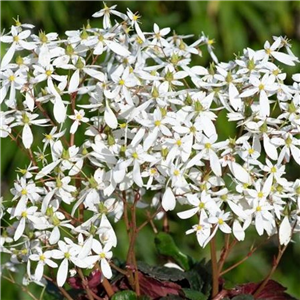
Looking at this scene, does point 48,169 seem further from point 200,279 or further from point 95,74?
point 200,279

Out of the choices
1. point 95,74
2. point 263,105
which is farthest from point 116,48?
point 263,105

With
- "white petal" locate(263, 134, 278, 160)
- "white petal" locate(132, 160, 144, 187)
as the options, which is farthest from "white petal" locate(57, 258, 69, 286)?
"white petal" locate(263, 134, 278, 160)

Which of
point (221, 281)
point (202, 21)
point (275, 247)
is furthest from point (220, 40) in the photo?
point (221, 281)

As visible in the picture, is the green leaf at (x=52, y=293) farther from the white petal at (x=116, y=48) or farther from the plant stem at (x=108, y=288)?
the white petal at (x=116, y=48)

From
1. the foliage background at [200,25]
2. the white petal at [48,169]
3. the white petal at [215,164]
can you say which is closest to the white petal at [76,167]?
the white petal at [48,169]

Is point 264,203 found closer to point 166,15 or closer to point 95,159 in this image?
point 95,159

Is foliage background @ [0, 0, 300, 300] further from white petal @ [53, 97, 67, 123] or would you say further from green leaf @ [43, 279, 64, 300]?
white petal @ [53, 97, 67, 123]

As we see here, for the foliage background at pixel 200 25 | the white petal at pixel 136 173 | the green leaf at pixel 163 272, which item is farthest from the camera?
the foliage background at pixel 200 25
